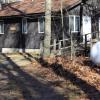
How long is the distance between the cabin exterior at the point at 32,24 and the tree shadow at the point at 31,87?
1178 cm

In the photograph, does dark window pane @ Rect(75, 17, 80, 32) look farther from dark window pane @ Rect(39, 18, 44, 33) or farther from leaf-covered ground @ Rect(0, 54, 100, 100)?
leaf-covered ground @ Rect(0, 54, 100, 100)

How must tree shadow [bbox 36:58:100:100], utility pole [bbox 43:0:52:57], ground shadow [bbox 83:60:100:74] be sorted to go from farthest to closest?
1. utility pole [bbox 43:0:52:57]
2. ground shadow [bbox 83:60:100:74]
3. tree shadow [bbox 36:58:100:100]

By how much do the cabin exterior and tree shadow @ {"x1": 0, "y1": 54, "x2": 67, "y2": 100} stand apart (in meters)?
11.8

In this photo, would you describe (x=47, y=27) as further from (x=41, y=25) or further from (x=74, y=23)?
(x=74, y=23)

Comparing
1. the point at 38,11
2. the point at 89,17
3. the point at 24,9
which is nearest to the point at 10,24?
the point at 24,9

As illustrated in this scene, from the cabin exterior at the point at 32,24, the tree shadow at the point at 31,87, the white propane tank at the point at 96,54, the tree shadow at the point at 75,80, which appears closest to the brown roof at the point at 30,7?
the cabin exterior at the point at 32,24

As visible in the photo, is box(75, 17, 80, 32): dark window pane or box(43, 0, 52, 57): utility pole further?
box(75, 17, 80, 32): dark window pane

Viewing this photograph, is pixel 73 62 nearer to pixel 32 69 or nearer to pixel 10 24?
pixel 32 69

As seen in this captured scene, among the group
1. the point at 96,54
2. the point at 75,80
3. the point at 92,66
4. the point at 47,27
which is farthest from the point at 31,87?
the point at 47,27

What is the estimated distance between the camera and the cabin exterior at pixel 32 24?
28875 mm

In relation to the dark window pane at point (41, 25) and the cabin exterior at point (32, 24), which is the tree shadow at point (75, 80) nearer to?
the cabin exterior at point (32, 24)

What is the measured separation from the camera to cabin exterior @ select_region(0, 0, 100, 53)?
94.7 feet

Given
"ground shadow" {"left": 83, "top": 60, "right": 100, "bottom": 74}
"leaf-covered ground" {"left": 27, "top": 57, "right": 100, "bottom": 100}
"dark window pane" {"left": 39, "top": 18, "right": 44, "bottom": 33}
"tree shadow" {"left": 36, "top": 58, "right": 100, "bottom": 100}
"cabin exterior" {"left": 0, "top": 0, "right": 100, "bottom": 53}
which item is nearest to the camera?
"tree shadow" {"left": 36, "top": 58, "right": 100, "bottom": 100}

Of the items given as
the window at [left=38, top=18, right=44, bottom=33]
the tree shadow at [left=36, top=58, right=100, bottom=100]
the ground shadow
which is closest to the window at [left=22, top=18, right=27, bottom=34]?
the window at [left=38, top=18, right=44, bottom=33]
